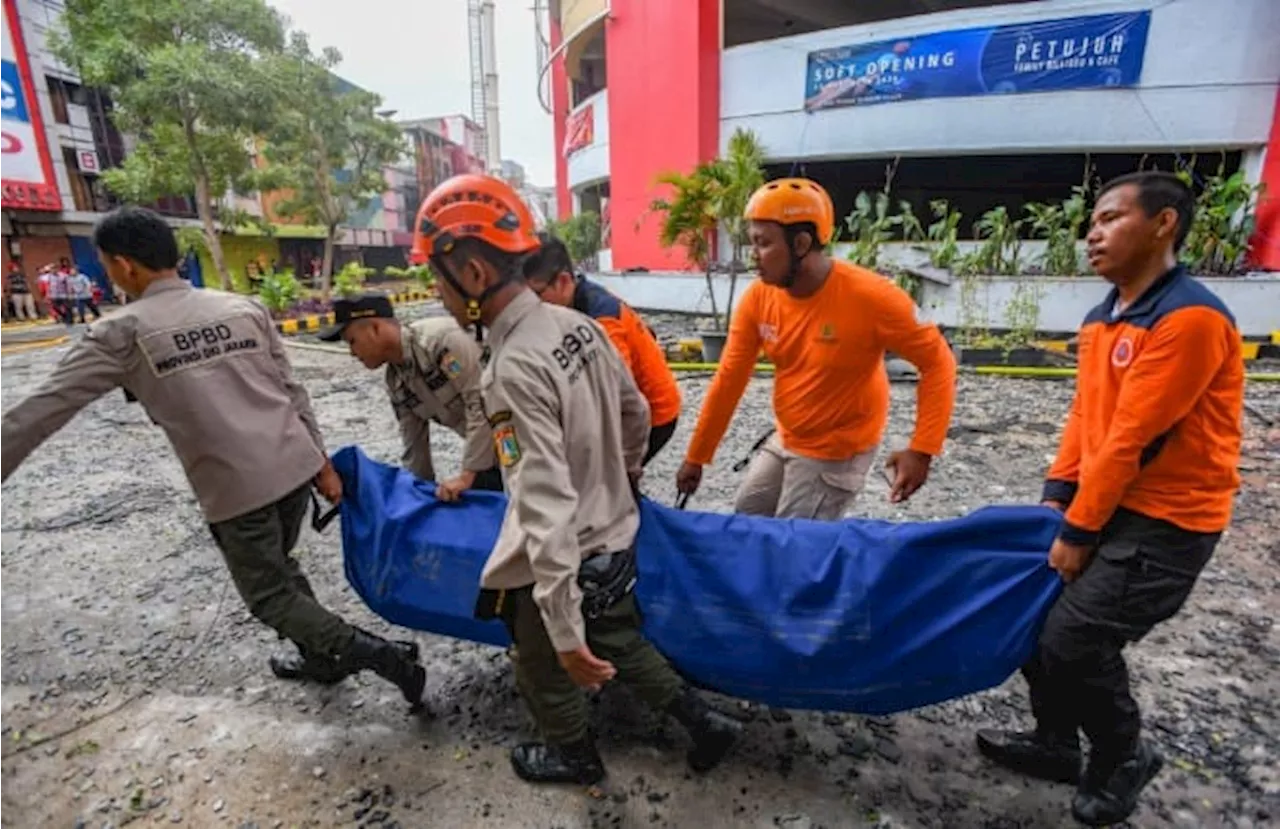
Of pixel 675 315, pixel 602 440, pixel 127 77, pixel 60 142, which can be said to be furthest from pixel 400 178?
pixel 602 440

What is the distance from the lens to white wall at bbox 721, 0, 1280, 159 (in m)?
9.54

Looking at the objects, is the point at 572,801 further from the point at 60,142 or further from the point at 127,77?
the point at 60,142

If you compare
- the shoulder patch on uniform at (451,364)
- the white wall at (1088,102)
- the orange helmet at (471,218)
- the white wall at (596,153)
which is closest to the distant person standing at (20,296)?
the white wall at (596,153)

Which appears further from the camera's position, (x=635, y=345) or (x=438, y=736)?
(x=635, y=345)

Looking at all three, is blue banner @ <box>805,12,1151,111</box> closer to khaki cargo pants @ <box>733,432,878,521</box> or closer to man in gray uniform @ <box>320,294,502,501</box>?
khaki cargo pants @ <box>733,432,878,521</box>

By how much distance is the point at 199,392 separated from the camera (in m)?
2.03

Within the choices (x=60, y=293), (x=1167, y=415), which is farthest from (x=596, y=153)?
(x=1167, y=415)

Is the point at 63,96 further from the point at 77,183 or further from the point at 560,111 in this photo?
the point at 560,111

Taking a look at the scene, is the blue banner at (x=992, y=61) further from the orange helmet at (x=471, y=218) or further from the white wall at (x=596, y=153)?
the orange helmet at (x=471, y=218)

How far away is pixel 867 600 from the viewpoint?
172 cm

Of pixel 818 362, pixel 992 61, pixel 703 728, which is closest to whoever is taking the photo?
pixel 703 728

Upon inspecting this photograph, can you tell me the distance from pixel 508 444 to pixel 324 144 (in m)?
18.5

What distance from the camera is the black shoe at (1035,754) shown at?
1.87 metres

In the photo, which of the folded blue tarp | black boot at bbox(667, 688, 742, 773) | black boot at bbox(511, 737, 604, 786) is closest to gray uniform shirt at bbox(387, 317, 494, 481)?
the folded blue tarp
